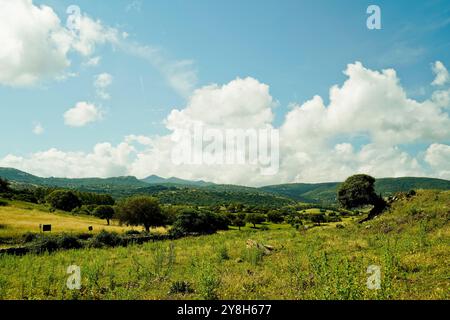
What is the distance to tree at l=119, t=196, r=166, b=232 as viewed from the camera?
79688 mm

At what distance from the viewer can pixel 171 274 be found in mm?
19125

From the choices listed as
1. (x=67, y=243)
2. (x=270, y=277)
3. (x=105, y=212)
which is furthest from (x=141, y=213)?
(x=270, y=277)

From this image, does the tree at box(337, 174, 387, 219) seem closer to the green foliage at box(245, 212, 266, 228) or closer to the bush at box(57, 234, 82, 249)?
the bush at box(57, 234, 82, 249)

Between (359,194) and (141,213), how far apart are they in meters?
50.8

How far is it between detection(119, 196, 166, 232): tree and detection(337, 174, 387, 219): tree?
4510cm

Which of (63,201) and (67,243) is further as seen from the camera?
(63,201)

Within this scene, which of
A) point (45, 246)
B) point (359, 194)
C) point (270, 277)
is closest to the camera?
point (270, 277)

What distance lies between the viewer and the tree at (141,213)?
7969cm

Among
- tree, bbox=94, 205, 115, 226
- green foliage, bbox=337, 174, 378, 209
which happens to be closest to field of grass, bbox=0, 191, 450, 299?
green foliage, bbox=337, 174, 378, 209

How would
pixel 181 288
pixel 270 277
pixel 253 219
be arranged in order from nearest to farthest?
pixel 181 288 < pixel 270 277 < pixel 253 219

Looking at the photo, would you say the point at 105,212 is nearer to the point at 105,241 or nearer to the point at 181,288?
the point at 105,241

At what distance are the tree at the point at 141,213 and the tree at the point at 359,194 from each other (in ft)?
148

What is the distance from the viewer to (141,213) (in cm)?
8012

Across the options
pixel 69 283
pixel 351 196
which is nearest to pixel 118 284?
pixel 69 283
